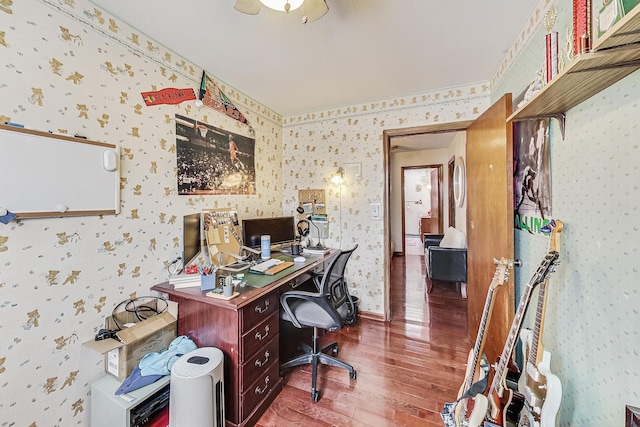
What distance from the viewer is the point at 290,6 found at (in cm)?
114

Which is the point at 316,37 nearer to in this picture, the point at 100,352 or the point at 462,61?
the point at 462,61

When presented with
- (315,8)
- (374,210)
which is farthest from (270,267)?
(315,8)

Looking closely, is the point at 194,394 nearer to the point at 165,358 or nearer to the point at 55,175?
the point at 165,358

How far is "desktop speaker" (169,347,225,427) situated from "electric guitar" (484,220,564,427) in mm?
1304

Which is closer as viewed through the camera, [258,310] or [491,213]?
[258,310]

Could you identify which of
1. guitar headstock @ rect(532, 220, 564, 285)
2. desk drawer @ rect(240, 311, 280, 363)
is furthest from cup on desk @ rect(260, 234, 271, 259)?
guitar headstock @ rect(532, 220, 564, 285)

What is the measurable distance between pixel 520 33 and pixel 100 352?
323cm

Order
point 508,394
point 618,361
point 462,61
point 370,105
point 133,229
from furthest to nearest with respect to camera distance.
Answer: point 370,105 < point 462,61 < point 133,229 < point 508,394 < point 618,361

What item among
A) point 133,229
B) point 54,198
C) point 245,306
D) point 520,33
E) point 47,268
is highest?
point 520,33

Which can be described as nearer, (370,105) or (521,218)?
(521,218)

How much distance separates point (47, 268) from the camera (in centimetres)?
121

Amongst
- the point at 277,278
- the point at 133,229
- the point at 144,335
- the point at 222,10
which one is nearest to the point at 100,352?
the point at 144,335

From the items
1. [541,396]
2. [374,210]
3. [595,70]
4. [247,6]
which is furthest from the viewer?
[374,210]

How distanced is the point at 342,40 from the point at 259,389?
2.44 metres
